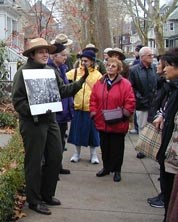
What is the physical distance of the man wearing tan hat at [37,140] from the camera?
4844 mm

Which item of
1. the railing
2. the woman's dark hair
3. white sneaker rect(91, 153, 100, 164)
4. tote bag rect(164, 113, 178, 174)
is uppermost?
the railing

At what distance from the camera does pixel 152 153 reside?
17.1 ft

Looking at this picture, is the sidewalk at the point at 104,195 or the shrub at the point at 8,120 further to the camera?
the shrub at the point at 8,120

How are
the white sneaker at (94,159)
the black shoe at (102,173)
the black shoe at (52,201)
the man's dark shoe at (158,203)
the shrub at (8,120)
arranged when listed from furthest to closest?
the shrub at (8,120), the white sneaker at (94,159), the black shoe at (102,173), the man's dark shoe at (158,203), the black shoe at (52,201)

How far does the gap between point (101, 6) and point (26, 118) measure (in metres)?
11.2

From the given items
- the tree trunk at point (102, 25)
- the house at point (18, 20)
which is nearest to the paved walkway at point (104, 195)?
the tree trunk at point (102, 25)

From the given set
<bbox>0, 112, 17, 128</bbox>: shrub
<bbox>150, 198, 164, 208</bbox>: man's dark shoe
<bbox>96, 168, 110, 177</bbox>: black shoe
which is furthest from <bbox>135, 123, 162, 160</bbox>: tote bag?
<bbox>0, 112, 17, 128</bbox>: shrub

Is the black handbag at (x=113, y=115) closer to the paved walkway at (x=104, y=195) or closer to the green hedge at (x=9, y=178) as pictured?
the paved walkway at (x=104, y=195)

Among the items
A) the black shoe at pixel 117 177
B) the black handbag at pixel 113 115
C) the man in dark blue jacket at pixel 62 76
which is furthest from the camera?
the black shoe at pixel 117 177

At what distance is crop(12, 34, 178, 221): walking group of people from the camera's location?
4832mm

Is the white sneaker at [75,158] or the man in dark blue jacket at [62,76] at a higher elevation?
the man in dark blue jacket at [62,76]

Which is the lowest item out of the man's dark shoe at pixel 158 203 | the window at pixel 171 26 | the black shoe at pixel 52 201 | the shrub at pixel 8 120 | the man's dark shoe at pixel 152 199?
the man's dark shoe at pixel 158 203

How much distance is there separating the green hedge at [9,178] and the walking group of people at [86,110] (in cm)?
19

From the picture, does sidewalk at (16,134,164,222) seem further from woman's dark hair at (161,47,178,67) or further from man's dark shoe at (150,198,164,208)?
woman's dark hair at (161,47,178,67)
